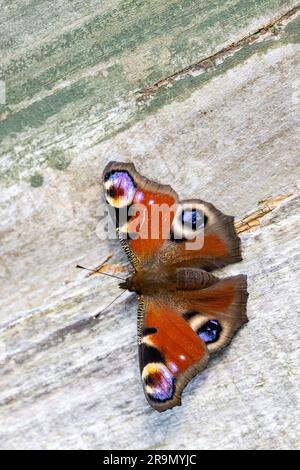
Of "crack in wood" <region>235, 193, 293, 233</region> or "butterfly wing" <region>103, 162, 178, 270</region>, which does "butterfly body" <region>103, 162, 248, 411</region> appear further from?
"crack in wood" <region>235, 193, 293, 233</region>

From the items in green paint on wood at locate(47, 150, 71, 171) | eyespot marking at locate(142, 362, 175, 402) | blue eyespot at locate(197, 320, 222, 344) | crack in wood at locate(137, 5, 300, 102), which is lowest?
eyespot marking at locate(142, 362, 175, 402)

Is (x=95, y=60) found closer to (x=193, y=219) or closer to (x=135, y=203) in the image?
(x=135, y=203)

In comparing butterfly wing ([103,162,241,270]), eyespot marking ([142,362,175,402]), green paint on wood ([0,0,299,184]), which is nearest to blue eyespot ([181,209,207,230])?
butterfly wing ([103,162,241,270])

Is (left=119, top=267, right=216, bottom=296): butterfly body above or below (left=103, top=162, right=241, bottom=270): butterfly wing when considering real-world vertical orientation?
below

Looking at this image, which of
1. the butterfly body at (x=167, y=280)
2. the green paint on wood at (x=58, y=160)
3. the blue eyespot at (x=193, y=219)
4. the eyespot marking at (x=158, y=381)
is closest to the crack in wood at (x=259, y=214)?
the blue eyespot at (x=193, y=219)

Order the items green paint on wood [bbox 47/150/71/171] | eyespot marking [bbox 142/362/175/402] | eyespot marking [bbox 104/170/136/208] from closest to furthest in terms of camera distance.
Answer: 1. eyespot marking [bbox 142/362/175/402]
2. eyespot marking [bbox 104/170/136/208]
3. green paint on wood [bbox 47/150/71/171]

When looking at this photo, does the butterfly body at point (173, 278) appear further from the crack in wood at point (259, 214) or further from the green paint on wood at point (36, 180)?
the green paint on wood at point (36, 180)

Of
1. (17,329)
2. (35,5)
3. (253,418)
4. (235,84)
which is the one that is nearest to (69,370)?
(17,329)
